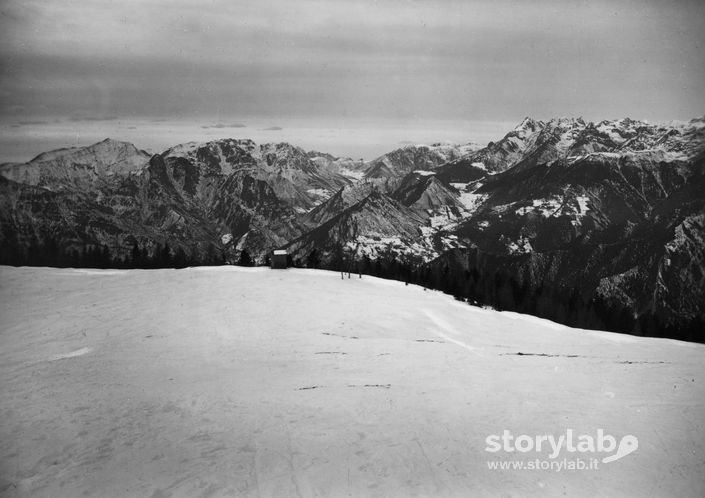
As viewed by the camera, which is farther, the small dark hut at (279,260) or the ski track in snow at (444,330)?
the small dark hut at (279,260)

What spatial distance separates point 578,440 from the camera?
1491cm

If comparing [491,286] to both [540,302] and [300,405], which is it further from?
[300,405]

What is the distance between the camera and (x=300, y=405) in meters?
16.4

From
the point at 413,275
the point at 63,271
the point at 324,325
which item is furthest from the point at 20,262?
the point at 324,325

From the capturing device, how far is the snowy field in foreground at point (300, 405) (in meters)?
13.0

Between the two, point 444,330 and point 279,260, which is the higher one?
point 279,260

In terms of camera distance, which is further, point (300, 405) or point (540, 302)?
point (540, 302)

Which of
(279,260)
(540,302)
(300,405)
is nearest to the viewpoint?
(300,405)

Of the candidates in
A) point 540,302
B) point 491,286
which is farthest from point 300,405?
point 540,302

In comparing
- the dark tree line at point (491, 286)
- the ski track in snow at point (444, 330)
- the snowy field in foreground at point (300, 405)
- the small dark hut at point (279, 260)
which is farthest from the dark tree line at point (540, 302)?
the snowy field in foreground at point (300, 405)

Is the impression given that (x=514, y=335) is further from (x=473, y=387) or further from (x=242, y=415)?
(x=242, y=415)

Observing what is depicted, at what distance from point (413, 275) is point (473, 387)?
6152cm

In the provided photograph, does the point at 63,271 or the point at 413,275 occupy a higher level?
the point at 63,271

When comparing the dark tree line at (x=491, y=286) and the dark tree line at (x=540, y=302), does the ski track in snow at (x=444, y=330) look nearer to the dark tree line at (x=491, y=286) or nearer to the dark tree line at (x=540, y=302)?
the dark tree line at (x=491, y=286)
